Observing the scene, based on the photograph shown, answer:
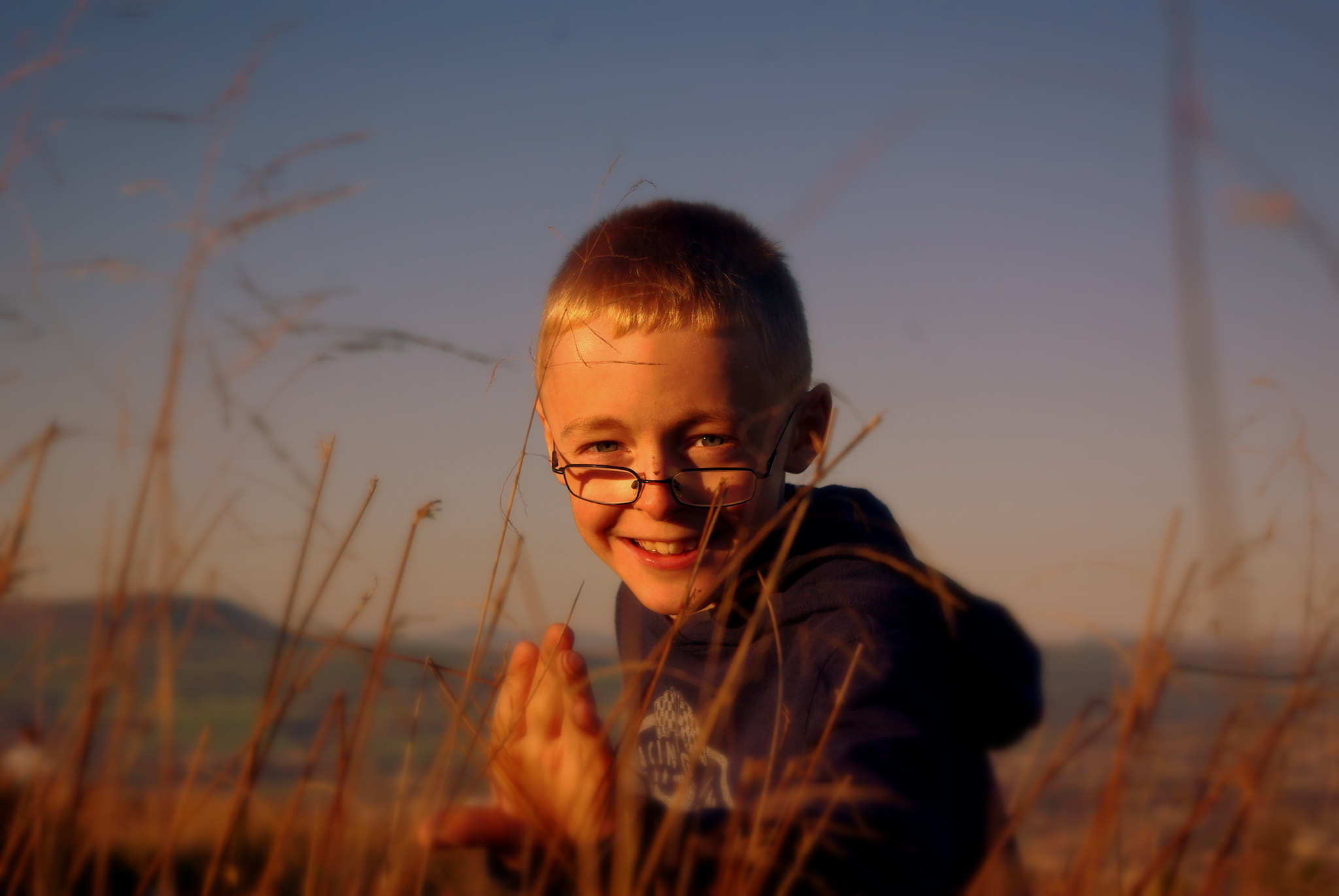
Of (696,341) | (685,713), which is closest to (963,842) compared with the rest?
(685,713)

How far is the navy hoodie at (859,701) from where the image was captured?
1.13 m

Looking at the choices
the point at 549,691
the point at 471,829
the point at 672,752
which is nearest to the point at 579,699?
the point at 549,691

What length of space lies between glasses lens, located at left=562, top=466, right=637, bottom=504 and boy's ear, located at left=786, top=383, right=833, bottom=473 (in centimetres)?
45

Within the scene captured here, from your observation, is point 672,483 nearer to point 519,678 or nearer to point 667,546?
point 667,546

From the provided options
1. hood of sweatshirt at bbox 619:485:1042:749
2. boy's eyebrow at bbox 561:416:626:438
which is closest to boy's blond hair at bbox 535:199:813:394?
boy's eyebrow at bbox 561:416:626:438

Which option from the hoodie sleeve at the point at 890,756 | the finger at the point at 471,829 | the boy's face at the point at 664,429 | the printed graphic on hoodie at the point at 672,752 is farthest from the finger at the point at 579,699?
the printed graphic on hoodie at the point at 672,752

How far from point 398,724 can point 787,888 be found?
498 mm

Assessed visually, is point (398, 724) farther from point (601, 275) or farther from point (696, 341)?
point (601, 275)

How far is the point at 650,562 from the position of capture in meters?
2.09

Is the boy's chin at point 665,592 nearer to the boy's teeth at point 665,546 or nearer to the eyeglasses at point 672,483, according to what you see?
the boy's teeth at point 665,546

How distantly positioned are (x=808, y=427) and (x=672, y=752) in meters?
0.82

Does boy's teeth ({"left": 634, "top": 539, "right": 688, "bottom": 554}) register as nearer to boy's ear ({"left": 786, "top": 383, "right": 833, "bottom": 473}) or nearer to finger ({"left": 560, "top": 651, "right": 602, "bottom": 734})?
boy's ear ({"left": 786, "top": 383, "right": 833, "bottom": 473})

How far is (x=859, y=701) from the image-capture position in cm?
139

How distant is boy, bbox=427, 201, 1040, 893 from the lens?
3.57ft
